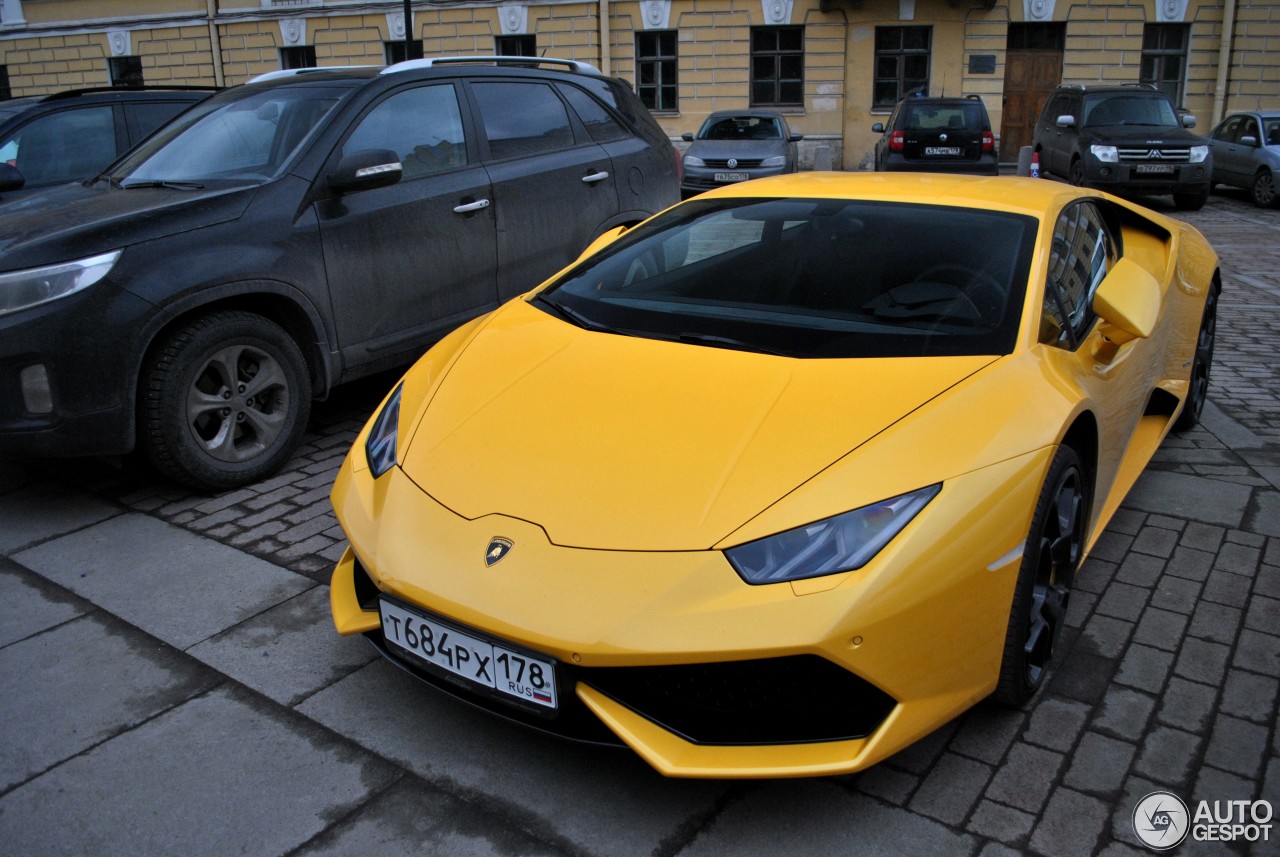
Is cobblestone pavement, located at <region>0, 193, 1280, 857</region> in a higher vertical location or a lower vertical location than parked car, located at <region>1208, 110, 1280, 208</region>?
lower

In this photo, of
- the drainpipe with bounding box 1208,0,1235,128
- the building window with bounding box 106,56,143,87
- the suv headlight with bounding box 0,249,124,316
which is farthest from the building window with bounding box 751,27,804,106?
the suv headlight with bounding box 0,249,124,316

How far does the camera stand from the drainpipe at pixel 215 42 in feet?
89.7

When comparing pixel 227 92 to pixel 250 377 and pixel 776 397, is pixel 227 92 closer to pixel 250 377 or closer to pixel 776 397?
pixel 250 377

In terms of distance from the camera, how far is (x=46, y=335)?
3.86 m

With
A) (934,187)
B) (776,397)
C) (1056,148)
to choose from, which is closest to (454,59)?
(934,187)

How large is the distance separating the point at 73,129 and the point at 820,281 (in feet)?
18.7

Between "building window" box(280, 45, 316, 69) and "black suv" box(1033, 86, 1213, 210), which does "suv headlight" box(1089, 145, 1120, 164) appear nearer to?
"black suv" box(1033, 86, 1213, 210)

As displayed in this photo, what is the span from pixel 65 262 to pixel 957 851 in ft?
11.7

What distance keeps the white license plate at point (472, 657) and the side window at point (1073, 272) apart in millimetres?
1741

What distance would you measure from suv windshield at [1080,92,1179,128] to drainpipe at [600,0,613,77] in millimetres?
11554

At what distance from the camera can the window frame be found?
24.7 metres

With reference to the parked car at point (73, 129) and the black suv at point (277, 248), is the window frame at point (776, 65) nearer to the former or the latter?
the parked car at point (73, 129)

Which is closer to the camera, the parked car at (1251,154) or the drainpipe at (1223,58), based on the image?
the parked car at (1251,154)

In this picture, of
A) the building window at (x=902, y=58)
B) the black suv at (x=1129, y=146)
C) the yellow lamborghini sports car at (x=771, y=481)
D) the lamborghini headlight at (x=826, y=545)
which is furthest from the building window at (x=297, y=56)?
the lamborghini headlight at (x=826, y=545)
